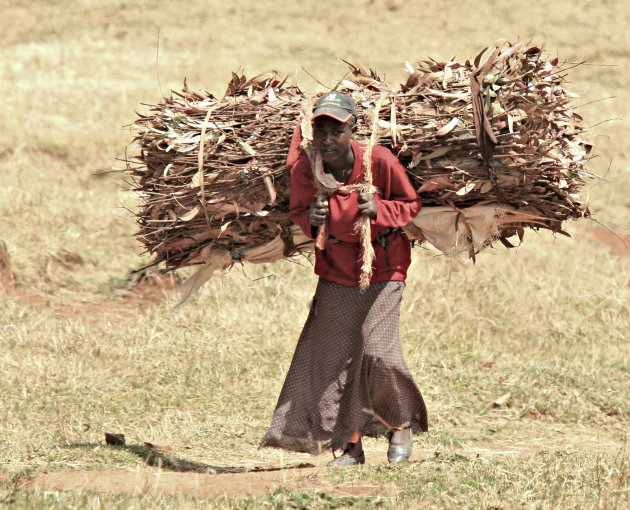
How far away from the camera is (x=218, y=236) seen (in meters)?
4.69

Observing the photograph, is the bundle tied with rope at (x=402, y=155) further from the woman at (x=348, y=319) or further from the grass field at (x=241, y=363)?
the grass field at (x=241, y=363)

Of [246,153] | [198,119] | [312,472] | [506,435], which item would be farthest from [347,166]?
[506,435]

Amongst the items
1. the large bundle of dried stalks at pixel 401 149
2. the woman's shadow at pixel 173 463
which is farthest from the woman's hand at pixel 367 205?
the woman's shadow at pixel 173 463

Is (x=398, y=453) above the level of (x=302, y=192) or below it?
below

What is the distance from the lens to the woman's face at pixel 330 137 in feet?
13.8

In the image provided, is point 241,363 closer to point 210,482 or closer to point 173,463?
point 173,463

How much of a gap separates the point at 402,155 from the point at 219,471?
1858mm

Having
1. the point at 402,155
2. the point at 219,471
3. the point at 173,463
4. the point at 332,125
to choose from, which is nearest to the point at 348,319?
the point at 402,155

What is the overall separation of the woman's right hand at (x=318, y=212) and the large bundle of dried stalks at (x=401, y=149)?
319mm

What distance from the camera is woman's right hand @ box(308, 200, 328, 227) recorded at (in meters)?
4.26

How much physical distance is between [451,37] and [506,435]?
17.7 m

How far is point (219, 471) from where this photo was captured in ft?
15.7

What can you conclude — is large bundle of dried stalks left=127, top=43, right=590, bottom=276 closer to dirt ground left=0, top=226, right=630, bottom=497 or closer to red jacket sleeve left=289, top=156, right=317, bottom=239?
red jacket sleeve left=289, top=156, right=317, bottom=239

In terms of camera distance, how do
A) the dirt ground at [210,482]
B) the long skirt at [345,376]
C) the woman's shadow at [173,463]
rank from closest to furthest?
1. the dirt ground at [210,482]
2. the long skirt at [345,376]
3. the woman's shadow at [173,463]
